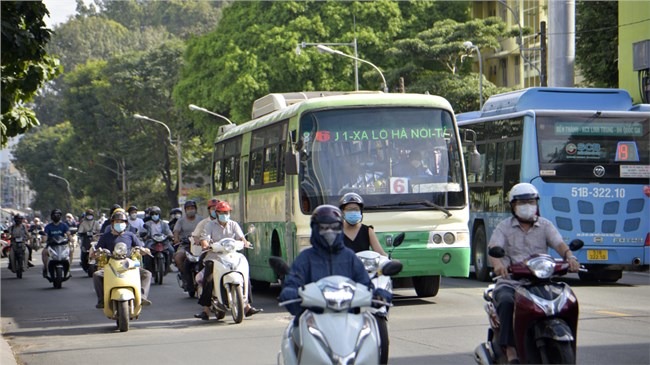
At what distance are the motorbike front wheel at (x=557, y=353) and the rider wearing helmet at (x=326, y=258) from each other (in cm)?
125

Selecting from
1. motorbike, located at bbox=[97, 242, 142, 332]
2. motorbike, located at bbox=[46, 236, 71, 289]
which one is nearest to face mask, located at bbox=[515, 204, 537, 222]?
motorbike, located at bbox=[97, 242, 142, 332]

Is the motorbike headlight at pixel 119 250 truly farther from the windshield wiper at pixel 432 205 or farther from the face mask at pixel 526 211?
the face mask at pixel 526 211

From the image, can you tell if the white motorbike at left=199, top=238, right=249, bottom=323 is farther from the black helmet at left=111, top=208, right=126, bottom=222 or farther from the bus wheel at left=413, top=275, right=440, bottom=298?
the bus wheel at left=413, top=275, right=440, bottom=298

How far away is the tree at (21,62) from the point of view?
1750 centimetres

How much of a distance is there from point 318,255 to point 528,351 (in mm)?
1764

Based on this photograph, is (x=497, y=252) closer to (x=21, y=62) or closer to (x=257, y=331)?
(x=257, y=331)

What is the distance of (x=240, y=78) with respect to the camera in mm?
55344

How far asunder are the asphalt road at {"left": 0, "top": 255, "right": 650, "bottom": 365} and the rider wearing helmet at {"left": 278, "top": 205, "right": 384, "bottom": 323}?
3.50 m

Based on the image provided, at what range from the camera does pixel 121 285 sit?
15.8 m

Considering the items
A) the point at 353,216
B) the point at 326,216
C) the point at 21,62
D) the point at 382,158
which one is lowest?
the point at 353,216

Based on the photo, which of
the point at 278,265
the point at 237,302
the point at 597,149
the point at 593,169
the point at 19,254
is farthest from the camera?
the point at 19,254

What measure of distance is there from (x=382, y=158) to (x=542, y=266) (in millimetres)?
9371

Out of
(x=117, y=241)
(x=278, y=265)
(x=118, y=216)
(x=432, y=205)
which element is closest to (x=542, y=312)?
(x=278, y=265)

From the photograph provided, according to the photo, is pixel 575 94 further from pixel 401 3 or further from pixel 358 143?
pixel 401 3
